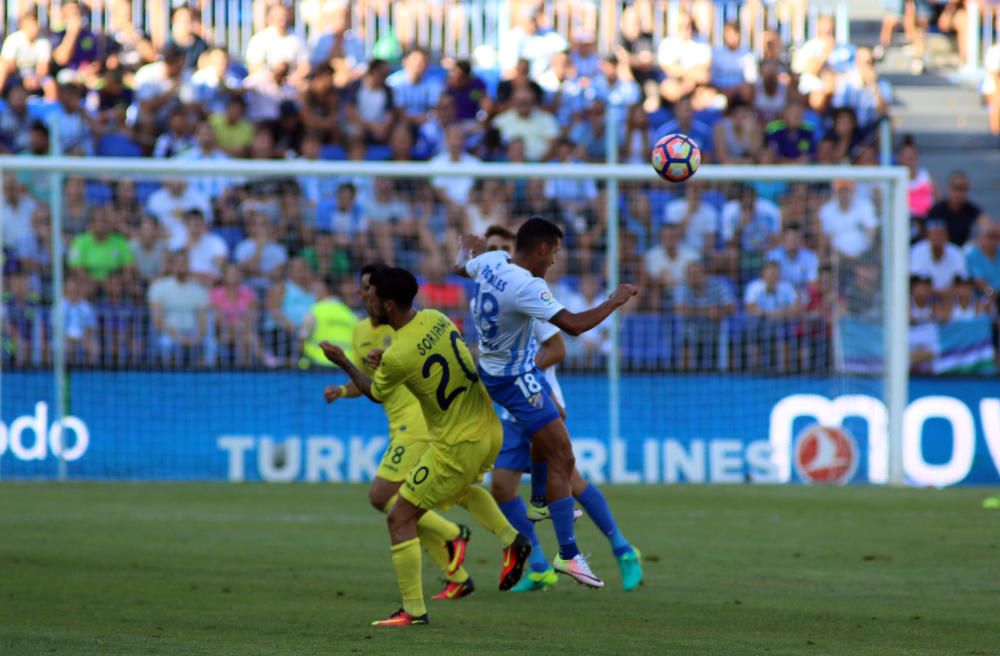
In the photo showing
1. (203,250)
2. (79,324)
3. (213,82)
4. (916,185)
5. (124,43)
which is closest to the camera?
(79,324)

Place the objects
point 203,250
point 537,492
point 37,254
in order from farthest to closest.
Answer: point 203,250
point 37,254
point 537,492

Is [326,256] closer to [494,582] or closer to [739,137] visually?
[739,137]

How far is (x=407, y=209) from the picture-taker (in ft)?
63.5

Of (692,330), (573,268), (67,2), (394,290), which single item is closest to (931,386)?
(692,330)

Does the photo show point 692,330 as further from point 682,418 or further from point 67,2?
point 67,2

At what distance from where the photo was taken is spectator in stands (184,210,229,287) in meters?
18.8

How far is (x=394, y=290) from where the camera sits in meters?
8.38

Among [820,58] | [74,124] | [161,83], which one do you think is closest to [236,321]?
[74,124]

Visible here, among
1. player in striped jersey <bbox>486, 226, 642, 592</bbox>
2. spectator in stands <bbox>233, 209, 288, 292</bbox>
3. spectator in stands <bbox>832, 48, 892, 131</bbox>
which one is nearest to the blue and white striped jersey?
player in striped jersey <bbox>486, 226, 642, 592</bbox>

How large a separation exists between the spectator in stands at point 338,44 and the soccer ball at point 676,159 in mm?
12793

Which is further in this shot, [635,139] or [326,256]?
[635,139]

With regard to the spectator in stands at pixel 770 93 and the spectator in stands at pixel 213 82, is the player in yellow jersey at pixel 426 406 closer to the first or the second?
the spectator in stands at pixel 213 82

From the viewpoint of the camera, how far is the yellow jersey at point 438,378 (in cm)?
841

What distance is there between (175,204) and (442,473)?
11.6 m
